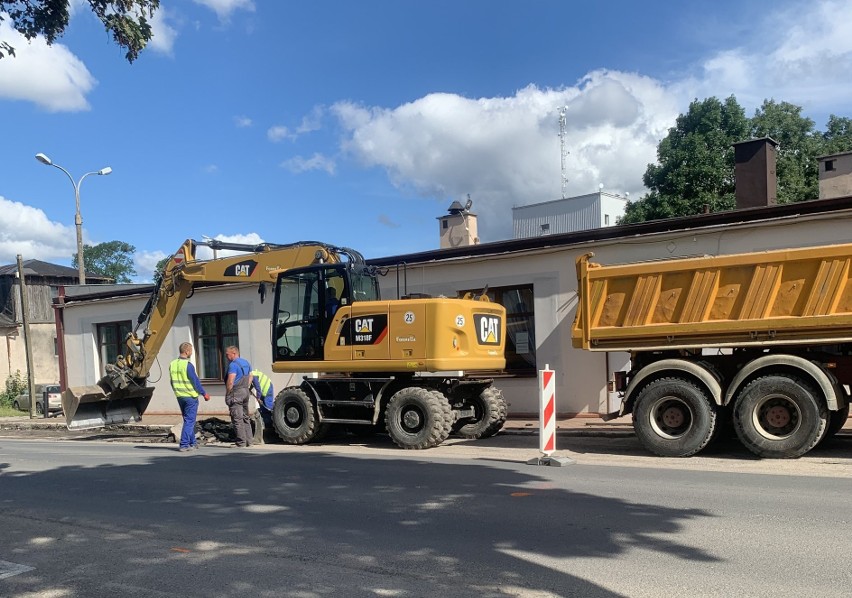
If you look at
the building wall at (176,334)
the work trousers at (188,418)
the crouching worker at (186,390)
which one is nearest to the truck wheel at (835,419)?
the crouching worker at (186,390)

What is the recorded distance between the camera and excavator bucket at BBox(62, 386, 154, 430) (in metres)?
14.2

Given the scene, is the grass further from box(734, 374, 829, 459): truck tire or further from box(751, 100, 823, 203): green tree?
box(751, 100, 823, 203): green tree

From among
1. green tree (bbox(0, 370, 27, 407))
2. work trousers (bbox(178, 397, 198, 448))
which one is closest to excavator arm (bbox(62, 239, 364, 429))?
work trousers (bbox(178, 397, 198, 448))

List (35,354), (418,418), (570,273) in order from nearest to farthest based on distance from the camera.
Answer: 1. (418,418)
2. (570,273)
3. (35,354)

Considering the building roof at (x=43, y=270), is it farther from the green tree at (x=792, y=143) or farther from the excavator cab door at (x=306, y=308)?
the green tree at (x=792, y=143)

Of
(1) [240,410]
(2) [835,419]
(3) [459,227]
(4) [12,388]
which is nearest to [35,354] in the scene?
(4) [12,388]

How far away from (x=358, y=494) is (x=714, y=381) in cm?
505

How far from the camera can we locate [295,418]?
1269 cm

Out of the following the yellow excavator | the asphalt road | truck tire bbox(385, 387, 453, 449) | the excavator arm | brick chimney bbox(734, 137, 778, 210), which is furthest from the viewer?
brick chimney bbox(734, 137, 778, 210)

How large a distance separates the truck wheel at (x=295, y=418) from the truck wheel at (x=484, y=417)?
2456 millimetres

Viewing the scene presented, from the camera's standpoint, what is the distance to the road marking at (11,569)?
5.45 meters

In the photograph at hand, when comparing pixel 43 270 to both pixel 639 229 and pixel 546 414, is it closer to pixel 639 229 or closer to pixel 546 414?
pixel 639 229

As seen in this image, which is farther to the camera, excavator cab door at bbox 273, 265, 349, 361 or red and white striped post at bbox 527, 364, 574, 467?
excavator cab door at bbox 273, 265, 349, 361

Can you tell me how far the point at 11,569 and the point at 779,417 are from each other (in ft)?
28.2
